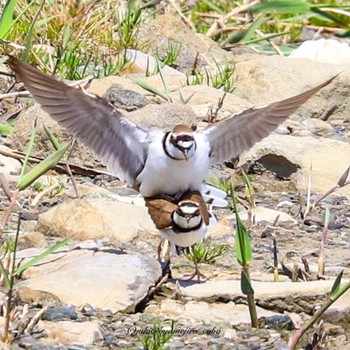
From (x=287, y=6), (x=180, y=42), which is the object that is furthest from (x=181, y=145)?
(x=180, y=42)

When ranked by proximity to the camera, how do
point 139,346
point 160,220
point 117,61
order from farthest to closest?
point 117,61, point 160,220, point 139,346

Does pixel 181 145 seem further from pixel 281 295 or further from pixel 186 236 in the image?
pixel 281 295

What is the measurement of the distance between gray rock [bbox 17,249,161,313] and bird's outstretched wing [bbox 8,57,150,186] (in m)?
0.82

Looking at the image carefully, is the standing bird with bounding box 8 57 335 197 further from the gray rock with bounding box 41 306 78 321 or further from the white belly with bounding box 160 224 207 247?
the gray rock with bounding box 41 306 78 321

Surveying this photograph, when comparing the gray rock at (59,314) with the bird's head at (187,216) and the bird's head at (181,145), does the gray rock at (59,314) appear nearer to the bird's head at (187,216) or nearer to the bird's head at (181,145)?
the bird's head at (187,216)

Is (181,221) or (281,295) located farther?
(181,221)

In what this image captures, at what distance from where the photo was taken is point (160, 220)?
17.4 feet

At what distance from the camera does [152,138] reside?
19.1ft

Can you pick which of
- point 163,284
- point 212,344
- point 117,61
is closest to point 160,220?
point 163,284

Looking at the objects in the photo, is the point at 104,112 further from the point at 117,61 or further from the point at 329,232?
the point at 117,61

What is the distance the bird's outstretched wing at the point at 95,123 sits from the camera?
5.41 metres

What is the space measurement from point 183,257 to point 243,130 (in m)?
0.72

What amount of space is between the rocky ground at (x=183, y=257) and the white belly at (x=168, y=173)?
192mm

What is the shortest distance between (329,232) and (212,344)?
186 centimetres
